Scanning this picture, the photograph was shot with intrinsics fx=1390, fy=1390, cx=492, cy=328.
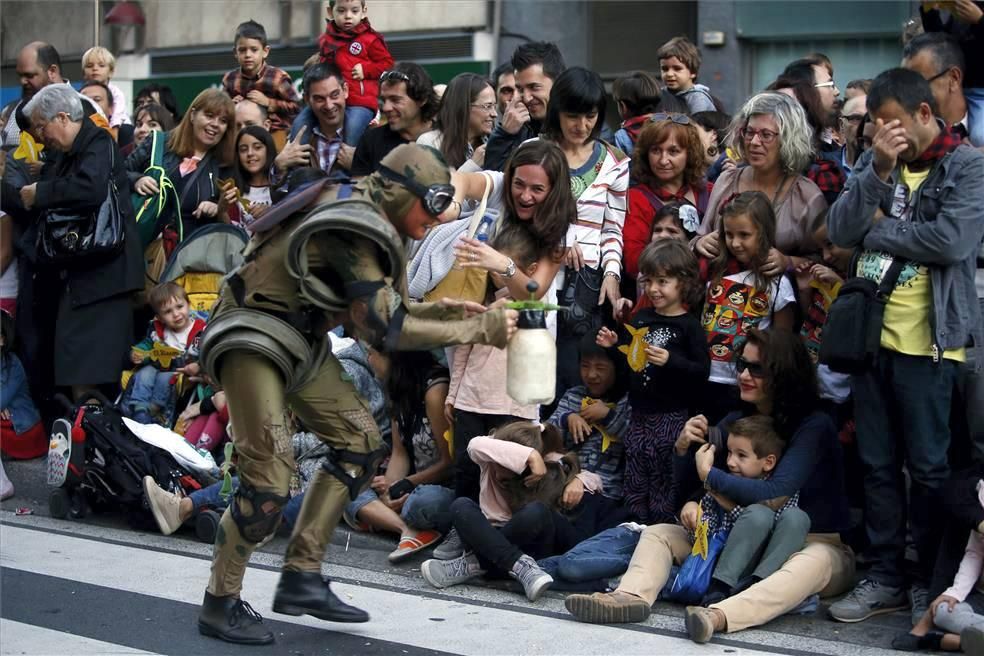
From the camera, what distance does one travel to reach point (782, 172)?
6.88 metres

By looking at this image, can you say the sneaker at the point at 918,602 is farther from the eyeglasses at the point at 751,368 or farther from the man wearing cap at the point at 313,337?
the man wearing cap at the point at 313,337

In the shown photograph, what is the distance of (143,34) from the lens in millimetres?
20047

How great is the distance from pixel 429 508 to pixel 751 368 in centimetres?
172

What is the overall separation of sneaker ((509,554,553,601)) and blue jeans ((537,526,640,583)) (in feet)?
0.30

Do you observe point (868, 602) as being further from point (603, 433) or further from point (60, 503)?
point (60, 503)

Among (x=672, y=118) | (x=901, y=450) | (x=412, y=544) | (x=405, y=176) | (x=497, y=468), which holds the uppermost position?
(x=672, y=118)

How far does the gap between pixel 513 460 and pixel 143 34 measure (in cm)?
1555

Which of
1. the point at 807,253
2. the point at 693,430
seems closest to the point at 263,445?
the point at 693,430

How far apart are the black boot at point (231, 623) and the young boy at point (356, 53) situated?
4791 mm

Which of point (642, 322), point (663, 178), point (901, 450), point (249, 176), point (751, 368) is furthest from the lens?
point (249, 176)

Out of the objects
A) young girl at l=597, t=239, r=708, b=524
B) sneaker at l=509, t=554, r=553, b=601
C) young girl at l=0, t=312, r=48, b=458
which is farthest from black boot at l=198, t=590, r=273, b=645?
young girl at l=0, t=312, r=48, b=458

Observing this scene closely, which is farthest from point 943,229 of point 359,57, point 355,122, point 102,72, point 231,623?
point 102,72

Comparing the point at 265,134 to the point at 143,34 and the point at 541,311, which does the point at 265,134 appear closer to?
the point at 541,311

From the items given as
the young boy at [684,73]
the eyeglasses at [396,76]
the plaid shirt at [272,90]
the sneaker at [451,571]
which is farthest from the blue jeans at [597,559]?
the plaid shirt at [272,90]
